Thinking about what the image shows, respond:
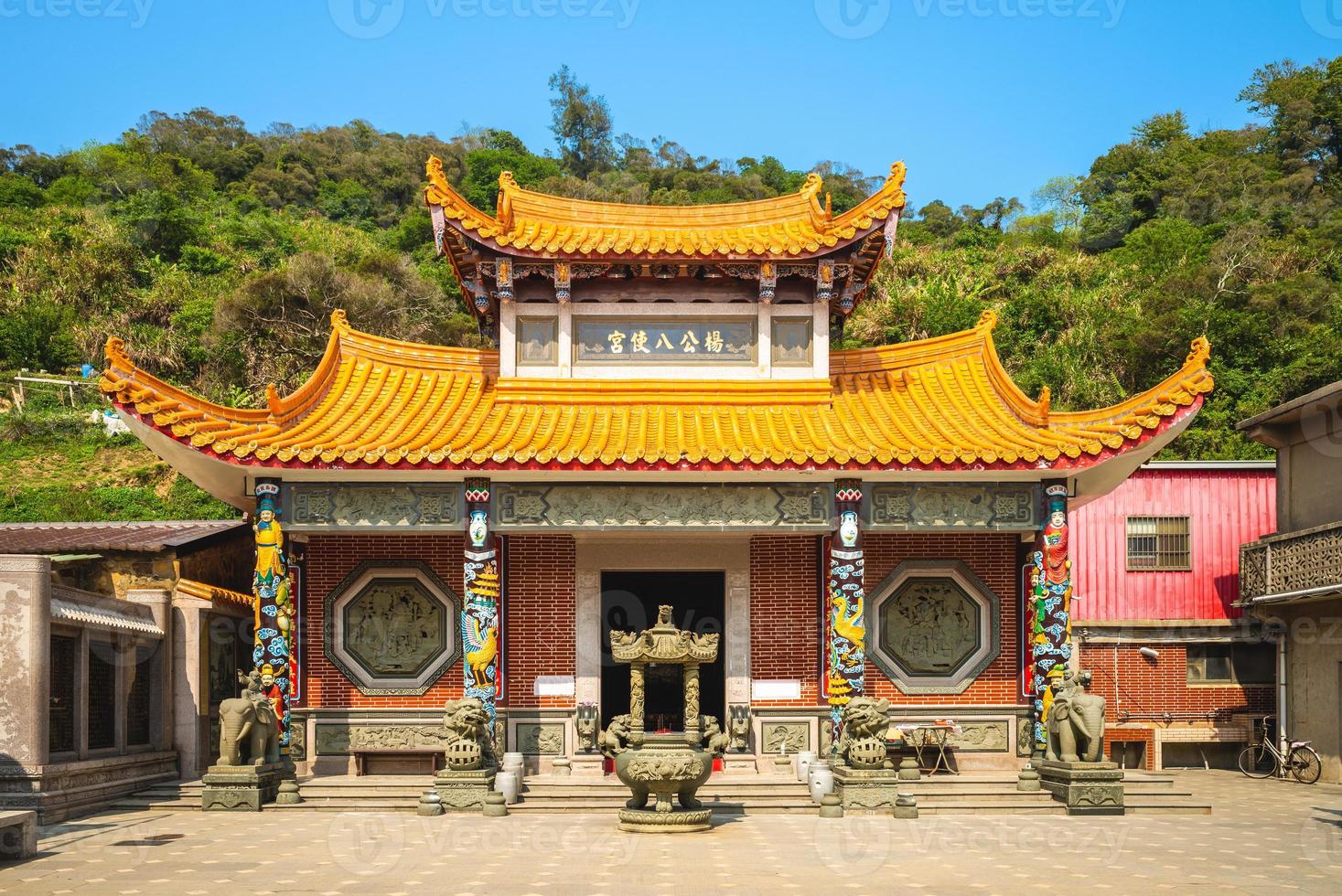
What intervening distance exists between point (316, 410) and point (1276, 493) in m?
15.4

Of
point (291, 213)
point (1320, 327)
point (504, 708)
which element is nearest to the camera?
point (504, 708)

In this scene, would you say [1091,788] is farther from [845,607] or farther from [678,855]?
[678,855]

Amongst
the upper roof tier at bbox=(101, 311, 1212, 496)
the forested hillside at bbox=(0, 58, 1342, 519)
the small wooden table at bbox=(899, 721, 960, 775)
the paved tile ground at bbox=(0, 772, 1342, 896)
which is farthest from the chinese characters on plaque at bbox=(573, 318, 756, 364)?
the forested hillside at bbox=(0, 58, 1342, 519)

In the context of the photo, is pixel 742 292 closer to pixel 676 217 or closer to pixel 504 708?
pixel 676 217

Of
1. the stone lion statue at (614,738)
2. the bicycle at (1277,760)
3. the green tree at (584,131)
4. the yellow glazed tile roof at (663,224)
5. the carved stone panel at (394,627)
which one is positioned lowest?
the bicycle at (1277,760)

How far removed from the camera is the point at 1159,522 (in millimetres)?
21047

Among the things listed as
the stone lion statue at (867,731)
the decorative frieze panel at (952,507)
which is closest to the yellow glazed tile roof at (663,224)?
the decorative frieze panel at (952,507)

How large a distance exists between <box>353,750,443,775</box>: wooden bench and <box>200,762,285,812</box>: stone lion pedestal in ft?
7.71

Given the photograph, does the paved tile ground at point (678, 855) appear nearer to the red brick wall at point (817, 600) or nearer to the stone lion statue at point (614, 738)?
the stone lion statue at point (614, 738)

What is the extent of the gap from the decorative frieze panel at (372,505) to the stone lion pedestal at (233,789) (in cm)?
289

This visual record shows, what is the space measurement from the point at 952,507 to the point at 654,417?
3981 millimetres

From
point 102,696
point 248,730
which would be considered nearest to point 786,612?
point 248,730

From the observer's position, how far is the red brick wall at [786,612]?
53.8 feet

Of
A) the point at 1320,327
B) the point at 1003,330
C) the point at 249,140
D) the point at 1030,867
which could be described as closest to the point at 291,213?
the point at 249,140
